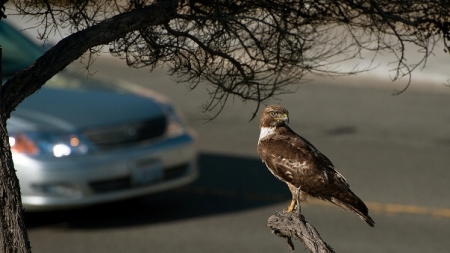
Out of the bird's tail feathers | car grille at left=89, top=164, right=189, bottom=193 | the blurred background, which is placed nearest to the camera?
the bird's tail feathers

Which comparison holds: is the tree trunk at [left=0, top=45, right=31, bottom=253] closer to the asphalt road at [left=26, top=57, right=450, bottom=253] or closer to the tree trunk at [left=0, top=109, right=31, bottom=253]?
the tree trunk at [left=0, top=109, right=31, bottom=253]

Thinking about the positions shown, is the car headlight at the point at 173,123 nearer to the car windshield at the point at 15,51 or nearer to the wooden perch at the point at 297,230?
the car windshield at the point at 15,51

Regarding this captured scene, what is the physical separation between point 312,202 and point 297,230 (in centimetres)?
596

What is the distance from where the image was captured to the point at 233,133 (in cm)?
1305

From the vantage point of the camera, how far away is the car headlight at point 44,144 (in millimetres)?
8195

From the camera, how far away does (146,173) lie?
8641mm

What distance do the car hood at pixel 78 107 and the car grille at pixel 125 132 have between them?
0.06 meters

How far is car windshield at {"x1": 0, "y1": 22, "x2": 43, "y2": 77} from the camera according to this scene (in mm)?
9039

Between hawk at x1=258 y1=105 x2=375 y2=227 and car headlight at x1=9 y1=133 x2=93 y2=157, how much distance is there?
13.9 ft

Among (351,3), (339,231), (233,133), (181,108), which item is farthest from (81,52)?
(181,108)

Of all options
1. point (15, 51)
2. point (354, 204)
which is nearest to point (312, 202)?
point (15, 51)

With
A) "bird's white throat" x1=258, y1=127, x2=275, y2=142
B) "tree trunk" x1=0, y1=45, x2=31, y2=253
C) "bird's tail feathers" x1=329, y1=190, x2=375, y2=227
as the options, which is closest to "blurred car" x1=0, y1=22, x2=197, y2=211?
"bird's white throat" x1=258, y1=127, x2=275, y2=142

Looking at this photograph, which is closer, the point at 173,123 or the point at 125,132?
the point at 125,132

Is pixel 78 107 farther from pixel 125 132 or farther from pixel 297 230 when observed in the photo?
pixel 297 230
